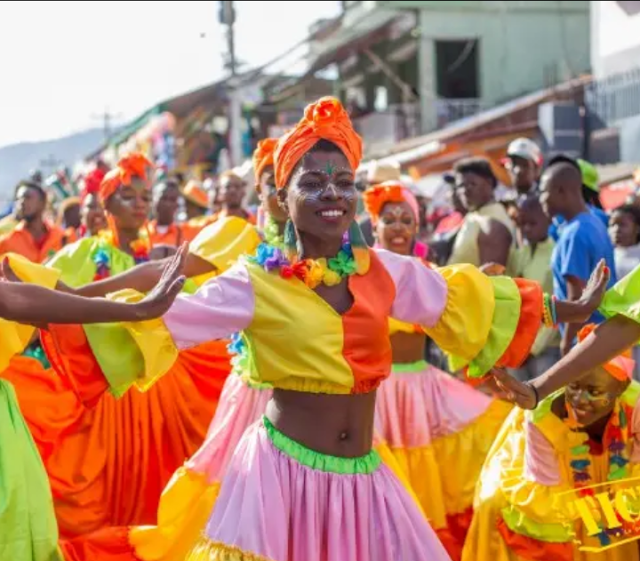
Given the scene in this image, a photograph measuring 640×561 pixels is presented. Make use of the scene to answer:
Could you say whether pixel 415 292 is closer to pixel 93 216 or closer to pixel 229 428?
pixel 229 428

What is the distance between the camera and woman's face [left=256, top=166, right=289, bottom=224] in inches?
210

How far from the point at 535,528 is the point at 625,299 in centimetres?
119

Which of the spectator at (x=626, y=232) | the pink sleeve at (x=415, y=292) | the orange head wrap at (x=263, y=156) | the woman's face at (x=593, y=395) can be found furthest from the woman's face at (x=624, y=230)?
the pink sleeve at (x=415, y=292)

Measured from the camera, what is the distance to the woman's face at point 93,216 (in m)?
8.97

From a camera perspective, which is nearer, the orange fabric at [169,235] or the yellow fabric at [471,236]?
the yellow fabric at [471,236]

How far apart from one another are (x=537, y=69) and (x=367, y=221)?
2140cm

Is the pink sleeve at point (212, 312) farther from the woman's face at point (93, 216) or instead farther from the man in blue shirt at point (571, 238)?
the woman's face at point (93, 216)

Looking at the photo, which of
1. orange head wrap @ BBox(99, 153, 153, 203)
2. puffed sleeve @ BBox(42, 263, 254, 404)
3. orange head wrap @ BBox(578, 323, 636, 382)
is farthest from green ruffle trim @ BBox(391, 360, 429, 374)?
puffed sleeve @ BBox(42, 263, 254, 404)

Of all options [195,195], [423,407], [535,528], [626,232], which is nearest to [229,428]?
[423,407]

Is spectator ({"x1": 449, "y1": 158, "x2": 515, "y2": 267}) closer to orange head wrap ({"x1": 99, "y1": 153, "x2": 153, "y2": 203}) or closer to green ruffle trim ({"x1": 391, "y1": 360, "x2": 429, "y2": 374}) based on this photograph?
green ruffle trim ({"x1": 391, "y1": 360, "x2": 429, "y2": 374})

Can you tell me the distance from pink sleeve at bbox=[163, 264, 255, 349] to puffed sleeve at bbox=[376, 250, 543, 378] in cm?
54

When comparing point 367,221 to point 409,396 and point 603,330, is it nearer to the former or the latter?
point 409,396

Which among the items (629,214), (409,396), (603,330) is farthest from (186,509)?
(629,214)

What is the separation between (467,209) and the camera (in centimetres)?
868
